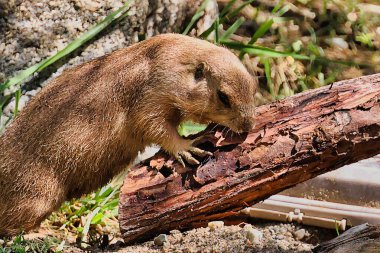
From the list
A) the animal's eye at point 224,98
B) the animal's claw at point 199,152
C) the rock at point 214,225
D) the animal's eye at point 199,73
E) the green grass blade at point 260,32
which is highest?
the animal's eye at point 199,73

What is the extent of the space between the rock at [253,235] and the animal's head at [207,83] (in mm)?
723

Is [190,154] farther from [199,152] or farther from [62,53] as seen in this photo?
[62,53]

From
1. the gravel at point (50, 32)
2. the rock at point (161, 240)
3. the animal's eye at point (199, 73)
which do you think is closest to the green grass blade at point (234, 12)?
the gravel at point (50, 32)

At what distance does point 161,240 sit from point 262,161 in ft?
2.71

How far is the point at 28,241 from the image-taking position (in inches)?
210

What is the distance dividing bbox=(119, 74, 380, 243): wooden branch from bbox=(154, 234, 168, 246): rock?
39 mm

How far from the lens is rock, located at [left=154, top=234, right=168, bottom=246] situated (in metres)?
5.14

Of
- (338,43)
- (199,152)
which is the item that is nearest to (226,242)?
(199,152)

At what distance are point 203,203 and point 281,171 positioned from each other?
0.53m

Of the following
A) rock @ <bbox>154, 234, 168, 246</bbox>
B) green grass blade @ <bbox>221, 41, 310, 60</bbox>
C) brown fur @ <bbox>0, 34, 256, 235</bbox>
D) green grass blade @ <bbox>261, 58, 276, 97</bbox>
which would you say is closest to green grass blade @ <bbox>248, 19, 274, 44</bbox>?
→ green grass blade @ <bbox>221, 41, 310, 60</bbox>

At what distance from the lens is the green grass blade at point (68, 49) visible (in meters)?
6.84

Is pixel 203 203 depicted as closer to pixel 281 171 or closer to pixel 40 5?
pixel 281 171

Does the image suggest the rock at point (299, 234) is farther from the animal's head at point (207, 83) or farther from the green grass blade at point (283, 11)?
the green grass blade at point (283, 11)

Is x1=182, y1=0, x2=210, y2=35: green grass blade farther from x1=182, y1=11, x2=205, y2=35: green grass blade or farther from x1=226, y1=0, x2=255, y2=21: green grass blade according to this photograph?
x1=226, y1=0, x2=255, y2=21: green grass blade
